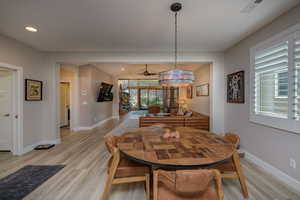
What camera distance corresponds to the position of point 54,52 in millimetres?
3799

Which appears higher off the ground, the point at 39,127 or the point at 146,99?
the point at 146,99

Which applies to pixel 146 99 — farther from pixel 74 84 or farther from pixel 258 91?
pixel 258 91

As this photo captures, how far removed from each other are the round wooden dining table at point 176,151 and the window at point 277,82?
4.04 ft

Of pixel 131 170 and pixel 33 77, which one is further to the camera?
pixel 33 77

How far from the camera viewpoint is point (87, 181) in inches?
84.0

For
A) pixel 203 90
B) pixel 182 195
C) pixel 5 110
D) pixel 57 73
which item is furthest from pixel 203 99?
pixel 5 110

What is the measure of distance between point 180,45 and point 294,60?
203cm

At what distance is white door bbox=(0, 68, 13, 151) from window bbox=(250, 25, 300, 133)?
17.5ft

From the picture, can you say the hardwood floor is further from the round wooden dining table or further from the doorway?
the doorway

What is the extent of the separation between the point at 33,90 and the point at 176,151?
385 centimetres

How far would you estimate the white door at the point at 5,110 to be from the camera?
10.5 feet

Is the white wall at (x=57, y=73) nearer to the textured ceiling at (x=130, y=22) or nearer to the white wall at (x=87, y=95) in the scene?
the textured ceiling at (x=130, y=22)

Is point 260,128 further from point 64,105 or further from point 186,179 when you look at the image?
point 64,105

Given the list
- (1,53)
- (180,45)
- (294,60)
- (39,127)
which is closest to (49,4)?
(1,53)
